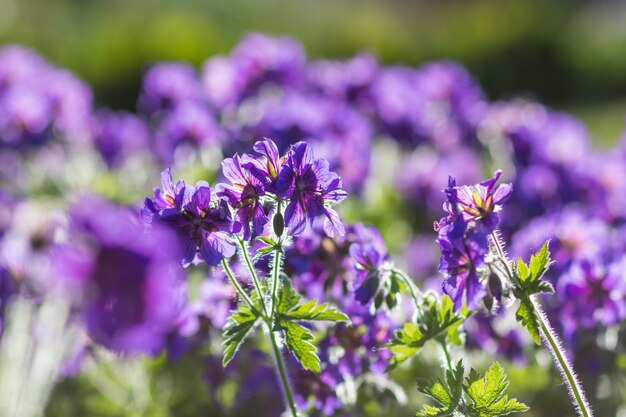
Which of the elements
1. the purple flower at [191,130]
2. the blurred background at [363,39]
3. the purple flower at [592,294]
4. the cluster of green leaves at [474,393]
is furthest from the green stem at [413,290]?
the blurred background at [363,39]

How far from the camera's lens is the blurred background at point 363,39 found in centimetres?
1003

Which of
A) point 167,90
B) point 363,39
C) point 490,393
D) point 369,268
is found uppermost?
point 363,39

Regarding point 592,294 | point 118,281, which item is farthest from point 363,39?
point 118,281

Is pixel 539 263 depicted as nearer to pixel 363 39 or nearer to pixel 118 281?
pixel 118 281

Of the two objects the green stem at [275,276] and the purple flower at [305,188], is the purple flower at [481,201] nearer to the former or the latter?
the purple flower at [305,188]

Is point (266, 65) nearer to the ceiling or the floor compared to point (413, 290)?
nearer to the ceiling

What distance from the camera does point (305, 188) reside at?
1855mm

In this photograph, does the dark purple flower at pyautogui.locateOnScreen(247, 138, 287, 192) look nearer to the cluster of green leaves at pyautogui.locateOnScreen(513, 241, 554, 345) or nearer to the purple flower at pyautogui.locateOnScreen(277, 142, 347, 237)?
the purple flower at pyautogui.locateOnScreen(277, 142, 347, 237)

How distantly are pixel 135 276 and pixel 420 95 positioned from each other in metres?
3.94

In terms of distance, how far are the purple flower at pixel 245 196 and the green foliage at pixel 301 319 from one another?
0.53 feet

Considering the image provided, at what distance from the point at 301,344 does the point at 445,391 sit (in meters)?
0.31

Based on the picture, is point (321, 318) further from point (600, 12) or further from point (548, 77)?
point (600, 12)

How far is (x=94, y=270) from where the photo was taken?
1338 millimetres

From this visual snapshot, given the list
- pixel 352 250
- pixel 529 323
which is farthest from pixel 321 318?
pixel 529 323
